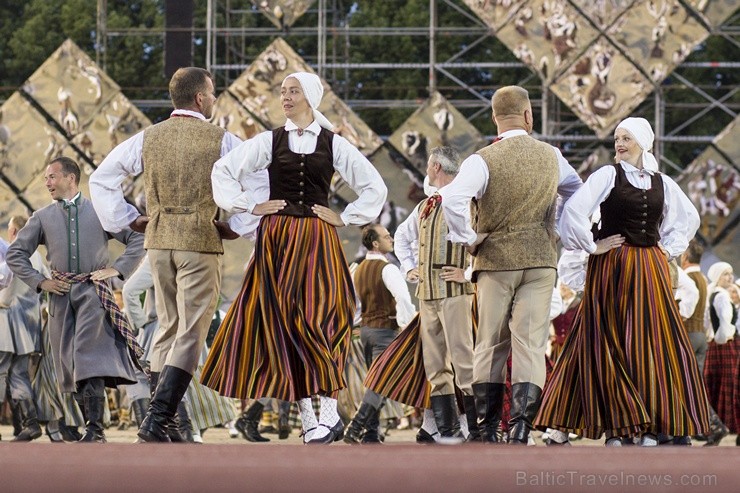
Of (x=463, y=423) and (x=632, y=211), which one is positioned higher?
(x=632, y=211)

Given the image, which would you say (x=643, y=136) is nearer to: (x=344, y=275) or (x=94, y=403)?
(x=344, y=275)

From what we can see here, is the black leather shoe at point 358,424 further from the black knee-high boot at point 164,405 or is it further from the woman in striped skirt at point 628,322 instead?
the black knee-high boot at point 164,405

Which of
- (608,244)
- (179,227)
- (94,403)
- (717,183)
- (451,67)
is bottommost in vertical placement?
(94,403)

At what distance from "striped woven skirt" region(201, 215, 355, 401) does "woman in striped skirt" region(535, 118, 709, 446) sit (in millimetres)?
1142

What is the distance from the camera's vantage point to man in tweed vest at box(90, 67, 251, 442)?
6.58 meters

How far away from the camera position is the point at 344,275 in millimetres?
6605

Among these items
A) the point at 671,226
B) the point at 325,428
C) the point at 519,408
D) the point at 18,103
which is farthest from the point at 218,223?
the point at 18,103

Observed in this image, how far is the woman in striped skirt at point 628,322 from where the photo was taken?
689cm

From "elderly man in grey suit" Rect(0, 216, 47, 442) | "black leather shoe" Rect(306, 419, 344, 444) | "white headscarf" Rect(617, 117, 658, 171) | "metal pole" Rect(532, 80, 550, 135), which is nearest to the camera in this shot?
"black leather shoe" Rect(306, 419, 344, 444)

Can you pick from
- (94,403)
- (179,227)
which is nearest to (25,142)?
(94,403)

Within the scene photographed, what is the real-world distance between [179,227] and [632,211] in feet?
6.74

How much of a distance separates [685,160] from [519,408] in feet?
63.9

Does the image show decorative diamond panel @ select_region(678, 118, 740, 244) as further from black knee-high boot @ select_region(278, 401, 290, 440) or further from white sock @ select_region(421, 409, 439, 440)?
white sock @ select_region(421, 409, 439, 440)

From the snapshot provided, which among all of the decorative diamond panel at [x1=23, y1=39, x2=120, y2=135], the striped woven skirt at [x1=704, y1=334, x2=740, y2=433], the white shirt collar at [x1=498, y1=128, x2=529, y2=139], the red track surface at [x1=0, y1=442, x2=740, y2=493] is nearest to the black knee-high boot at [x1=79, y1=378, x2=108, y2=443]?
the white shirt collar at [x1=498, y1=128, x2=529, y2=139]
